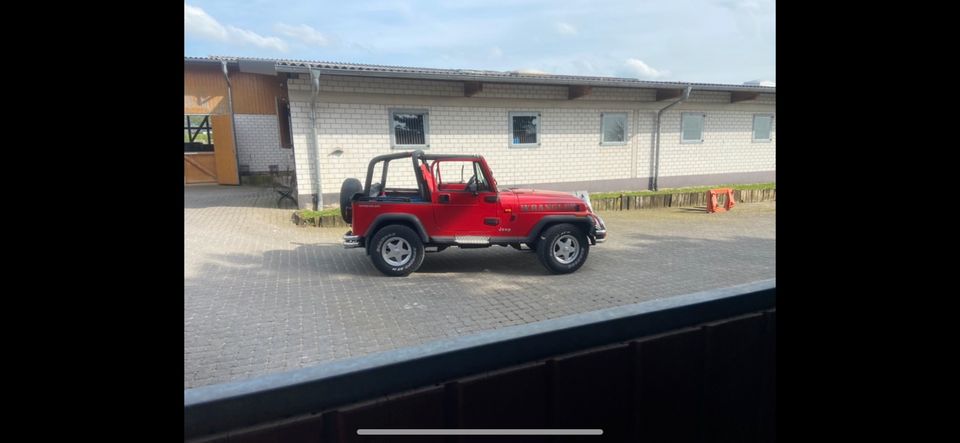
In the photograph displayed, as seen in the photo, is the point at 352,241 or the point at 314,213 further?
the point at 314,213

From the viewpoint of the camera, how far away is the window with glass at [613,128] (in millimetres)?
14469

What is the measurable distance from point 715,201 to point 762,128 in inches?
244

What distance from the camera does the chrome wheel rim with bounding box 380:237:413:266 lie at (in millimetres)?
6441

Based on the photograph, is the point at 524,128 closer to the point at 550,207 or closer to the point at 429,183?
the point at 550,207

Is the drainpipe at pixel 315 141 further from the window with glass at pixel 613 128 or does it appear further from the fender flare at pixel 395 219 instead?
the window with glass at pixel 613 128

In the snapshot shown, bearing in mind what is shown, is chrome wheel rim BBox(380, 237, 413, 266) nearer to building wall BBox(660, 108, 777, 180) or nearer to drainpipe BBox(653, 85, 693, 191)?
drainpipe BBox(653, 85, 693, 191)

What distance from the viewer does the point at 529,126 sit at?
44.3 ft

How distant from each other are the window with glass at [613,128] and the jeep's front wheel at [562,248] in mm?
8552

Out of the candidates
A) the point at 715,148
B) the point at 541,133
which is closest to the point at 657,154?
the point at 715,148

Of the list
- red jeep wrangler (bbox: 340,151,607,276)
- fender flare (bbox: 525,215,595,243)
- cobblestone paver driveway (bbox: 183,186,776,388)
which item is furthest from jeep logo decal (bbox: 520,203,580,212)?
cobblestone paver driveway (bbox: 183,186,776,388)

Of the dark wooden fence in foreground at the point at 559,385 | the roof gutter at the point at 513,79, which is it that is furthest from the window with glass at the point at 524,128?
the dark wooden fence in foreground at the point at 559,385
